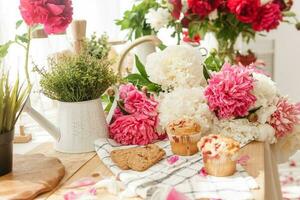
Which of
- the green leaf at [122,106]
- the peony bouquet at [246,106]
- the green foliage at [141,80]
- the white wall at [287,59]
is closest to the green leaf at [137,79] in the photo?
the green foliage at [141,80]

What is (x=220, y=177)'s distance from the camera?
72cm

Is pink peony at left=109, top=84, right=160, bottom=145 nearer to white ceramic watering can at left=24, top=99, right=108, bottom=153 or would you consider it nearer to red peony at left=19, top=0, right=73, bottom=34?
white ceramic watering can at left=24, top=99, right=108, bottom=153

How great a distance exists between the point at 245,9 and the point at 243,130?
35 cm

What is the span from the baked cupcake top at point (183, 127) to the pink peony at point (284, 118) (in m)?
0.21

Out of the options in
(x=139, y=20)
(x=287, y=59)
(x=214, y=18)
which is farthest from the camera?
(x=287, y=59)

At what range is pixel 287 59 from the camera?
2.40 meters

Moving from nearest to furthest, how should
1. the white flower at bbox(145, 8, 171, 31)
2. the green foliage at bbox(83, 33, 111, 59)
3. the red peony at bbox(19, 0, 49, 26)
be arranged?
the red peony at bbox(19, 0, 49, 26), the green foliage at bbox(83, 33, 111, 59), the white flower at bbox(145, 8, 171, 31)

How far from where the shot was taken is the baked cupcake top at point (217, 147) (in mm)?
723

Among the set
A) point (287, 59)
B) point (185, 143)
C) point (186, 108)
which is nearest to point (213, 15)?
point (186, 108)

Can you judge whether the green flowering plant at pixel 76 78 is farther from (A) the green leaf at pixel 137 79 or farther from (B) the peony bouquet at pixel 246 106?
(B) the peony bouquet at pixel 246 106

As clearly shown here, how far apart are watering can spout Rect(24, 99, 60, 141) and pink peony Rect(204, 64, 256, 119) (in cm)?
37

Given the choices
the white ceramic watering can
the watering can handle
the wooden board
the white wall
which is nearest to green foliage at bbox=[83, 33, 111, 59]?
the watering can handle

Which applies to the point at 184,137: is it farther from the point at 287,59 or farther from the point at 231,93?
the point at 287,59

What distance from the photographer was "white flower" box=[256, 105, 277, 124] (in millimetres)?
924
